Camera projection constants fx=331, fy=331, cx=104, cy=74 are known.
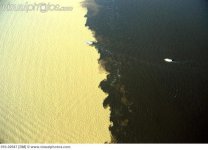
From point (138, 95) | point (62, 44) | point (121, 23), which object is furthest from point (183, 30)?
point (62, 44)

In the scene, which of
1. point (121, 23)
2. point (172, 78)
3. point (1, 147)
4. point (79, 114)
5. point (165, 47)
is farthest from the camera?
point (121, 23)

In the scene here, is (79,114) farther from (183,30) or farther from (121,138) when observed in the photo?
(183,30)

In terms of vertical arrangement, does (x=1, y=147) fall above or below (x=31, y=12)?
below

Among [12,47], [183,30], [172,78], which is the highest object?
[183,30]
